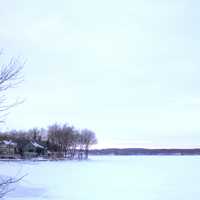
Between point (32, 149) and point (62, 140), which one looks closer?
point (32, 149)

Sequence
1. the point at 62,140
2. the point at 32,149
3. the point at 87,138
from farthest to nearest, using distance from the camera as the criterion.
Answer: the point at 87,138
the point at 62,140
the point at 32,149

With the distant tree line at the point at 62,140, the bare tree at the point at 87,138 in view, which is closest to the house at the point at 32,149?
the distant tree line at the point at 62,140

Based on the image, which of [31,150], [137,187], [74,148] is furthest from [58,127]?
[137,187]

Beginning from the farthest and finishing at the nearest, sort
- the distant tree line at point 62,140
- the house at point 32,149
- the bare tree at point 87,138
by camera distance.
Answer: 1. the bare tree at point 87,138
2. the distant tree line at point 62,140
3. the house at point 32,149

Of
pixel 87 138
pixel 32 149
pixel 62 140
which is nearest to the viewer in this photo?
pixel 32 149

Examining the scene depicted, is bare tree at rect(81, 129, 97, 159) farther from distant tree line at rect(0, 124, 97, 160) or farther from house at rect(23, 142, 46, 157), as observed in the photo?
house at rect(23, 142, 46, 157)

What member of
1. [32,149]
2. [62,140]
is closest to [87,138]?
[62,140]

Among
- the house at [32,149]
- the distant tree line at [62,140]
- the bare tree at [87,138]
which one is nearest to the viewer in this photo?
the house at [32,149]

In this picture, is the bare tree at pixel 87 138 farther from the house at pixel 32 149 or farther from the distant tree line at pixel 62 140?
the house at pixel 32 149

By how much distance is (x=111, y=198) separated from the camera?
17406mm

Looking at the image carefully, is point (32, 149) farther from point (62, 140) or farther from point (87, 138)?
point (87, 138)

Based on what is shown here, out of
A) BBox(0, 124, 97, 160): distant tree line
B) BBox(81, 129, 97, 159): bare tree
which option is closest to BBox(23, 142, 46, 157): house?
BBox(0, 124, 97, 160): distant tree line

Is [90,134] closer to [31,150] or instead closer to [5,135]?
[31,150]

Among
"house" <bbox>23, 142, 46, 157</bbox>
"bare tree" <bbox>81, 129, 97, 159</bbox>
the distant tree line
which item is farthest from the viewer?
"bare tree" <bbox>81, 129, 97, 159</bbox>
